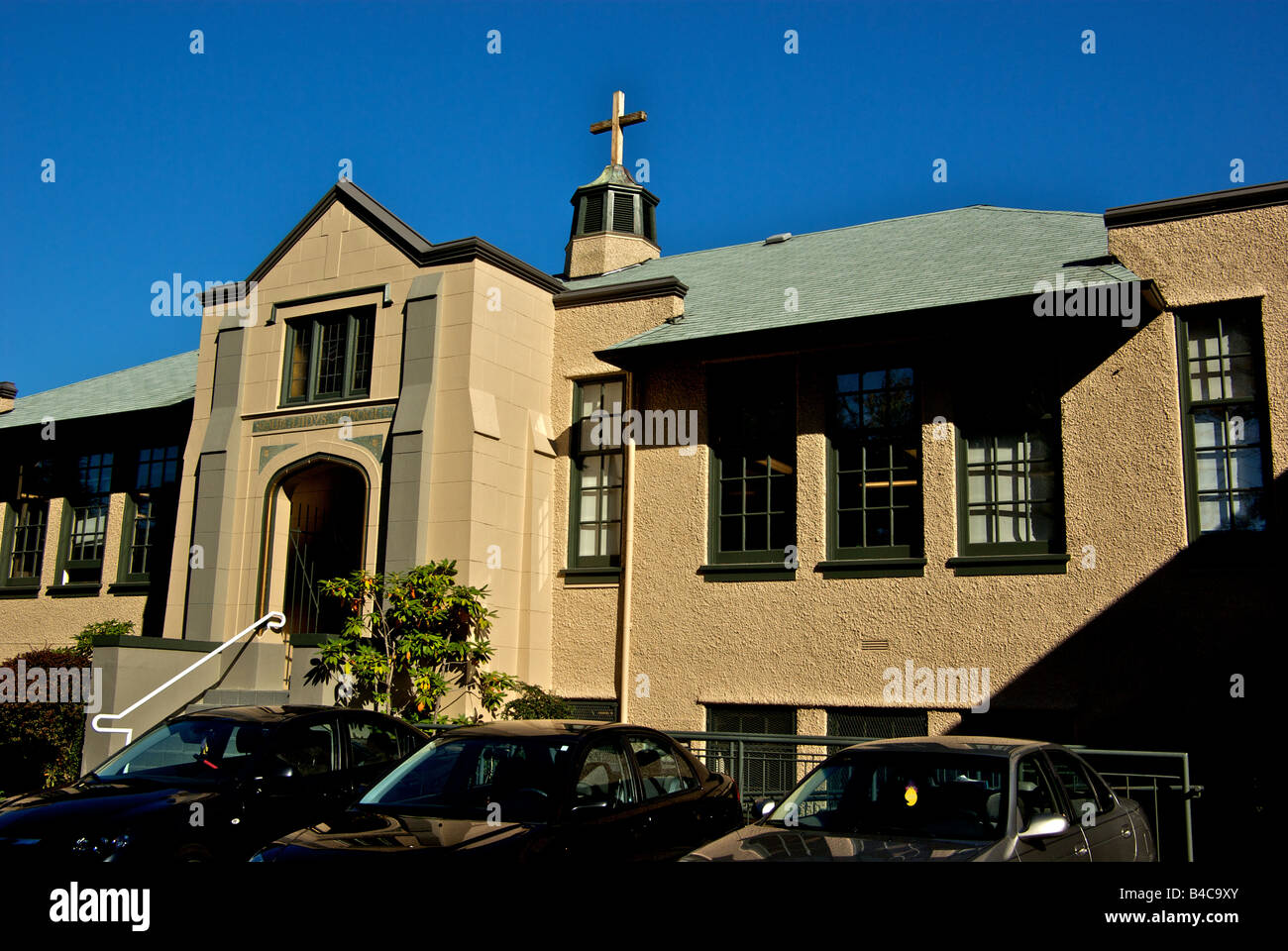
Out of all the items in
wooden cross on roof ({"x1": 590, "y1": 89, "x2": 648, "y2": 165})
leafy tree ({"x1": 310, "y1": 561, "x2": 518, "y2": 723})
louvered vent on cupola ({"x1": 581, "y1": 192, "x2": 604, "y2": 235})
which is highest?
wooden cross on roof ({"x1": 590, "y1": 89, "x2": 648, "y2": 165})

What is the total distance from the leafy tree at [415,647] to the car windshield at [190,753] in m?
5.14

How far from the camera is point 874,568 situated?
46.7 ft

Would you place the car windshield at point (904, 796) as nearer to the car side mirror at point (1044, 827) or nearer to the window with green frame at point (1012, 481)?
the car side mirror at point (1044, 827)

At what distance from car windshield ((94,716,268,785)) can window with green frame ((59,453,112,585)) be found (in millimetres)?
12284

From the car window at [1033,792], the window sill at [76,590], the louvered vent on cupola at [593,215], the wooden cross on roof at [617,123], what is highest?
the wooden cross on roof at [617,123]

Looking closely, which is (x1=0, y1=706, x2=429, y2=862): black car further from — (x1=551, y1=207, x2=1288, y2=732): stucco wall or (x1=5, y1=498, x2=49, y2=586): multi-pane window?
(x1=5, y1=498, x2=49, y2=586): multi-pane window

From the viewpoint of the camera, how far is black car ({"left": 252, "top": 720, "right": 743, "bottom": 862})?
657 cm

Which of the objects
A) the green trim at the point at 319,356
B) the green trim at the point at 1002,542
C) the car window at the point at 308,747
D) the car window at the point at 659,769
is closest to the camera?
the car window at the point at 659,769

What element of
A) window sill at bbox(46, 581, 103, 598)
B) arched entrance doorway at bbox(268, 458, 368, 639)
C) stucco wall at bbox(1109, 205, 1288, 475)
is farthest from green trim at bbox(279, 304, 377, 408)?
stucco wall at bbox(1109, 205, 1288, 475)

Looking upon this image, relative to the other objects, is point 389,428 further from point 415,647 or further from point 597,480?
point 415,647

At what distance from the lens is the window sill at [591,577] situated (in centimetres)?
1609

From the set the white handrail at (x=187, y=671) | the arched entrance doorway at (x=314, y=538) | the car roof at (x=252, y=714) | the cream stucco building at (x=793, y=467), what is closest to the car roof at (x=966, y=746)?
the car roof at (x=252, y=714)

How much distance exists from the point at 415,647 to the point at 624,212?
33.6 feet

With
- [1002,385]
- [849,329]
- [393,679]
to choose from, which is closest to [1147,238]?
[1002,385]
